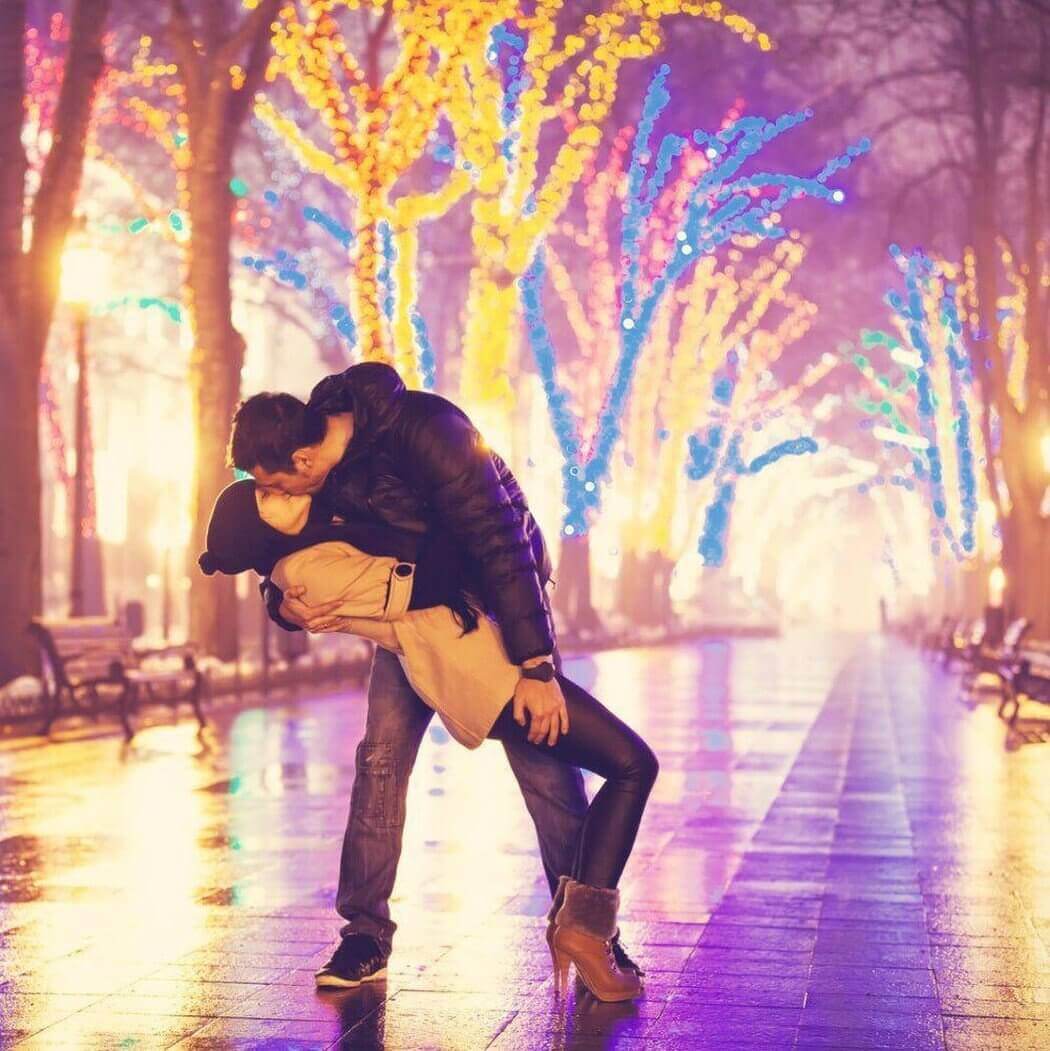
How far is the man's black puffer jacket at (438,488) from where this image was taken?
607cm

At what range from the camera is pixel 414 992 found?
21.3 feet

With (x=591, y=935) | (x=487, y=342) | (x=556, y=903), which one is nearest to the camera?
(x=591, y=935)

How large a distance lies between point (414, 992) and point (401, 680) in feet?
2.96

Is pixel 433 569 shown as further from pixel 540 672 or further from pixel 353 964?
pixel 353 964

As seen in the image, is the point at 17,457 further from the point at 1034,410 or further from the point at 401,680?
the point at 1034,410

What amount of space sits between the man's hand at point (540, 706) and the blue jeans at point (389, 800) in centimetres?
41

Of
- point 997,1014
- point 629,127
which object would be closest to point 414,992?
point 997,1014

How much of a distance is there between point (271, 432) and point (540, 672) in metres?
0.99

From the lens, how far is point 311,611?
6.13 m

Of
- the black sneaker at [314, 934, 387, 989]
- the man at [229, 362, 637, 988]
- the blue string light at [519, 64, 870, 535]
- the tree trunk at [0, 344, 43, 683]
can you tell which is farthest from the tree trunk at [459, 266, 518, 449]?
the man at [229, 362, 637, 988]

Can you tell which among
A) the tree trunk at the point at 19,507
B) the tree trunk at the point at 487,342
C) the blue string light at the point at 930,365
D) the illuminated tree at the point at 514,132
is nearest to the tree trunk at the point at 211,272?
the illuminated tree at the point at 514,132

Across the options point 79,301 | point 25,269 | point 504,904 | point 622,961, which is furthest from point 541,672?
point 79,301

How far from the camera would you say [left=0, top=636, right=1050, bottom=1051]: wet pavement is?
6.09 m

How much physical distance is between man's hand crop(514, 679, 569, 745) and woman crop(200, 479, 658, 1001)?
0.04 metres
